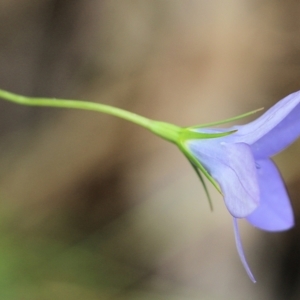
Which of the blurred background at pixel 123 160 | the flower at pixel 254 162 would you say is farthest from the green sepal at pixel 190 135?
the blurred background at pixel 123 160

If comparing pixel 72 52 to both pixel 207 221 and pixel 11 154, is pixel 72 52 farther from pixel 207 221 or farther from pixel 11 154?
pixel 207 221

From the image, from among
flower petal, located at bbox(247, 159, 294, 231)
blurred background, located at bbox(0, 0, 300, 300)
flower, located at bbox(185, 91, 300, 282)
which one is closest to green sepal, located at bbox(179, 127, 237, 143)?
flower, located at bbox(185, 91, 300, 282)

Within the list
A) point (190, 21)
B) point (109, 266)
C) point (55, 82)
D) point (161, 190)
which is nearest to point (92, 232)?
point (109, 266)

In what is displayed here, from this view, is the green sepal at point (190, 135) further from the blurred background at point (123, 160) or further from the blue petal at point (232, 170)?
the blurred background at point (123, 160)

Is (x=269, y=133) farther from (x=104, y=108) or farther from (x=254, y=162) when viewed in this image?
(x=104, y=108)

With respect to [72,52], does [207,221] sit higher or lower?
lower

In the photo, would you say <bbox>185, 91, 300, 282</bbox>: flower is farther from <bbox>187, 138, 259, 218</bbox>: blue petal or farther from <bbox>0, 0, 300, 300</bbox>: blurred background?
<bbox>0, 0, 300, 300</bbox>: blurred background
